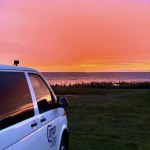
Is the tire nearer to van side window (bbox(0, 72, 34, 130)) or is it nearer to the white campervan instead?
the white campervan

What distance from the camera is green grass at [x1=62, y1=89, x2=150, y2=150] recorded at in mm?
11496

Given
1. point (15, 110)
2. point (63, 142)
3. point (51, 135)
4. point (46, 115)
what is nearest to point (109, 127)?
point (63, 142)

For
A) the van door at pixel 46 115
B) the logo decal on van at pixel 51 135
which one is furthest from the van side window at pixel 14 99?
the logo decal on van at pixel 51 135

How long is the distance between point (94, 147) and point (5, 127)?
6.69 meters

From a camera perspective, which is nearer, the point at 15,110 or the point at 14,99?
the point at 15,110

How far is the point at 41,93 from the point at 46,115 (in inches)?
15.4

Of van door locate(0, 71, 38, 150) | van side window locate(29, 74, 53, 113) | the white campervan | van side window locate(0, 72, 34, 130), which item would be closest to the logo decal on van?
the white campervan

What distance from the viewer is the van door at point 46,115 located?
627 centimetres

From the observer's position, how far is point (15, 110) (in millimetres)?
5262

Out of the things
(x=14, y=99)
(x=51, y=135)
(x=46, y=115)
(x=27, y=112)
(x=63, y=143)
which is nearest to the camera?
(x=14, y=99)

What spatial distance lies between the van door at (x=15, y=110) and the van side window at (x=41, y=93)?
0.43m

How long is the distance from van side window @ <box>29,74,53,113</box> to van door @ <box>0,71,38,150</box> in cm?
43

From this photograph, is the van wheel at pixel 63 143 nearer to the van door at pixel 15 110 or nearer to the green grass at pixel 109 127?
the van door at pixel 15 110

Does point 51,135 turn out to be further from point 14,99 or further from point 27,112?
point 14,99
